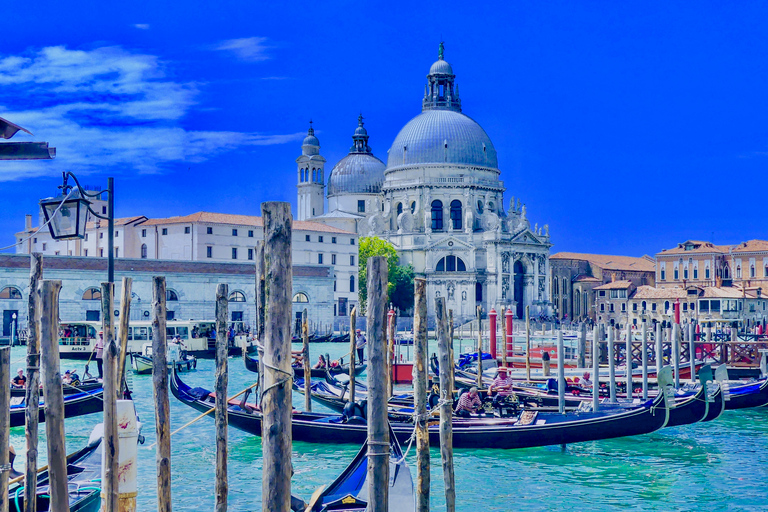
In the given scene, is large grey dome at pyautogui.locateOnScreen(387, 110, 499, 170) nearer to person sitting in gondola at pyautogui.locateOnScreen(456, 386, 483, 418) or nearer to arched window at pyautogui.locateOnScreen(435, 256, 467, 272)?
arched window at pyautogui.locateOnScreen(435, 256, 467, 272)

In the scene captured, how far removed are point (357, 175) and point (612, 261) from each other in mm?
22474

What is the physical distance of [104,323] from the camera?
7301mm

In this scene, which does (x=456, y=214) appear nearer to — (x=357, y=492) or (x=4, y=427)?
(x=357, y=492)

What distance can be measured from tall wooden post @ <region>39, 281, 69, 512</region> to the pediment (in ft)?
152

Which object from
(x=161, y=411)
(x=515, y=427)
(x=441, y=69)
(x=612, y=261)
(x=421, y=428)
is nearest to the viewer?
(x=161, y=411)

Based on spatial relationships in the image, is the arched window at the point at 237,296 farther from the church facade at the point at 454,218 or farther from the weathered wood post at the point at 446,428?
the weathered wood post at the point at 446,428

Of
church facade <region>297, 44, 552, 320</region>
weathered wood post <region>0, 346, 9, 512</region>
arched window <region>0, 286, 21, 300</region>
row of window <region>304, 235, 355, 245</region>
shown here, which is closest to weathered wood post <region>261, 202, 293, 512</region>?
weathered wood post <region>0, 346, 9, 512</region>

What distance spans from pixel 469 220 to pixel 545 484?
1701 inches

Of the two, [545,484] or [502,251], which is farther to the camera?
[502,251]

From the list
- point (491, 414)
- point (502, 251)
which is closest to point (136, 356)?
point (491, 414)

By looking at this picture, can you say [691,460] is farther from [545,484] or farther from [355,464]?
[355,464]

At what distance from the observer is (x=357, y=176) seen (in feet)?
200

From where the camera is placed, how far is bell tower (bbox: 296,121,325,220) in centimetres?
6250

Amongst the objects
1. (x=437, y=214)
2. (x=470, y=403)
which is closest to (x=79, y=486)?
(x=470, y=403)
